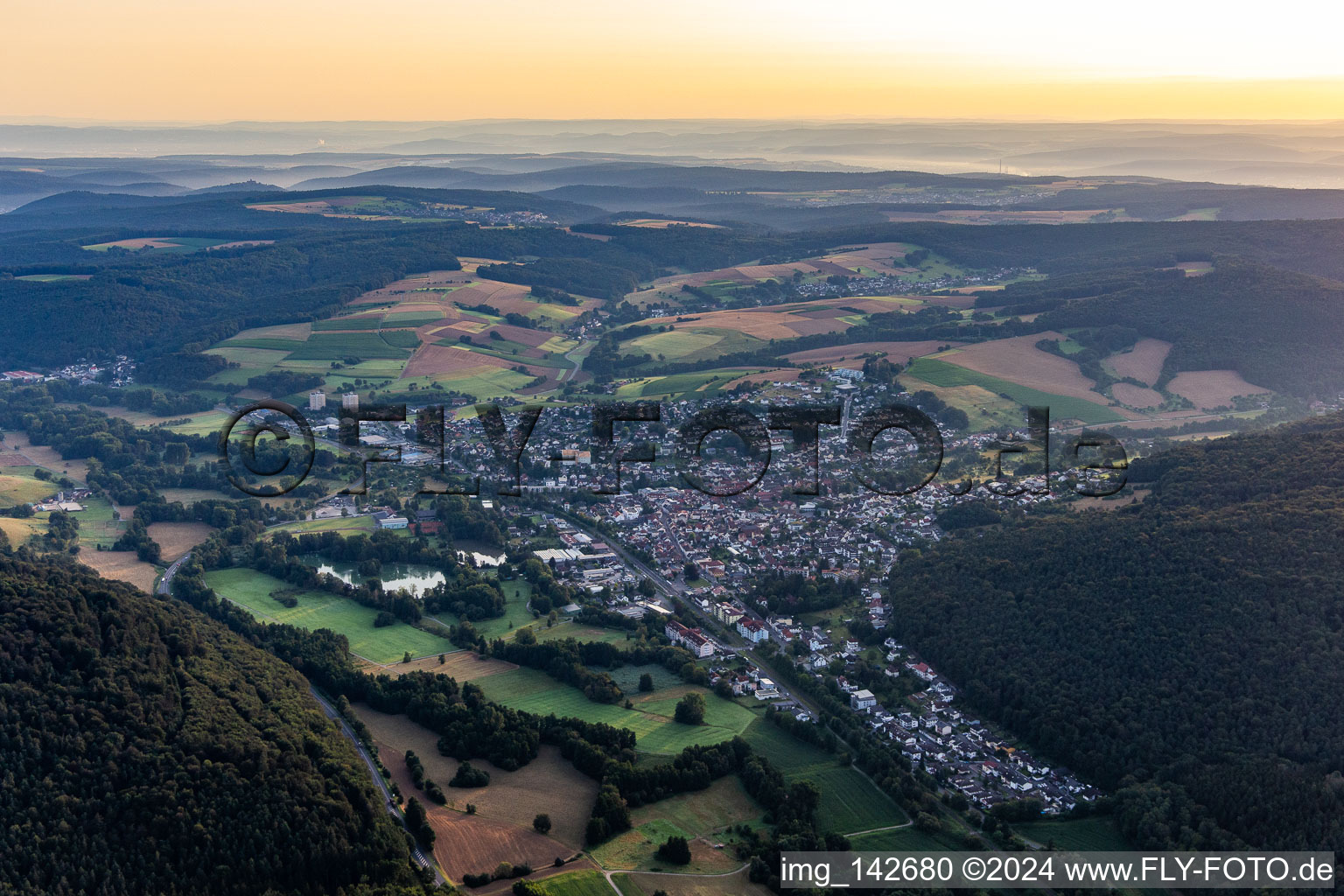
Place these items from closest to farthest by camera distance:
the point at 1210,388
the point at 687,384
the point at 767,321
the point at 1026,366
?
the point at 1210,388, the point at 1026,366, the point at 687,384, the point at 767,321

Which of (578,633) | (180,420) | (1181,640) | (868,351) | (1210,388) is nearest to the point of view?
(1181,640)

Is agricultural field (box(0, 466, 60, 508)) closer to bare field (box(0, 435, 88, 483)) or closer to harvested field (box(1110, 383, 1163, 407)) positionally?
bare field (box(0, 435, 88, 483))

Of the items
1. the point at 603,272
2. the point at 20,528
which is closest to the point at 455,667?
the point at 20,528

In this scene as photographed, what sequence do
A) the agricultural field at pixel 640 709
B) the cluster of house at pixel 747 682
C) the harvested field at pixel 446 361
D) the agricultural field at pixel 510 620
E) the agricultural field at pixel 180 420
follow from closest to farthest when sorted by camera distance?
1. the agricultural field at pixel 640 709
2. the cluster of house at pixel 747 682
3. the agricultural field at pixel 510 620
4. the agricultural field at pixel 180 420
5. the harvested field at pixel 446 361

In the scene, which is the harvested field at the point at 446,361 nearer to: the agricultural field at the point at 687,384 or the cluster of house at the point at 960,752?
the agricultural field at the point at 687,384

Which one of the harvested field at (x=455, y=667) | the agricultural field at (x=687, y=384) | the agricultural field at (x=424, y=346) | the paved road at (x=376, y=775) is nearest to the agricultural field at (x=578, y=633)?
the harvested field at (x=455, y=667)

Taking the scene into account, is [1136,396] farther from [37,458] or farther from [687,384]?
[37,458]

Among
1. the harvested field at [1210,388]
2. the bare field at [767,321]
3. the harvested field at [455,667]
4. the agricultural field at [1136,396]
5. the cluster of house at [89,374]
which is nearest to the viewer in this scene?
the harvested field at [455,667]
